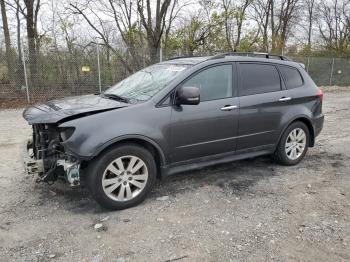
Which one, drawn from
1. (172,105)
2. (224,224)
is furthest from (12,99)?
(224,224)

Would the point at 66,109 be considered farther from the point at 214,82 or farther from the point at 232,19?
the point at 232,19

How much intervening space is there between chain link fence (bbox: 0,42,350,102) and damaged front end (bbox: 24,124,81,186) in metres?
8.79

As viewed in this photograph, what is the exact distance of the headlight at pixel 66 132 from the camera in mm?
3604

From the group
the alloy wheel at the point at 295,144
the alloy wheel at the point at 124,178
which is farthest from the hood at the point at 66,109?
the alloy wheel at the point at 295,144

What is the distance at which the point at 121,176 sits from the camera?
3.83 meters

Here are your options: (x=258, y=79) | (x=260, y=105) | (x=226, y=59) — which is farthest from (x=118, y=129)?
(x=258, y=79)

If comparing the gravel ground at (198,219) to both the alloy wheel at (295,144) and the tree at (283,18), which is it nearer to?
the alloy wheel at (295,144)

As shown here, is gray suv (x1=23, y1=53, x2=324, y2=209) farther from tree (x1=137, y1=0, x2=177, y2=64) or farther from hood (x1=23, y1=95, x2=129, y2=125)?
tree (x1=137, y1=0, x2=177, y2=64)

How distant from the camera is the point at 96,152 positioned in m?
3.58

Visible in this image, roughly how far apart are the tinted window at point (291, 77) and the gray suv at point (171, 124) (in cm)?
2

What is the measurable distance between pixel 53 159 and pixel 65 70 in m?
9.33

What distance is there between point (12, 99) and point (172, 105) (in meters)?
9.58

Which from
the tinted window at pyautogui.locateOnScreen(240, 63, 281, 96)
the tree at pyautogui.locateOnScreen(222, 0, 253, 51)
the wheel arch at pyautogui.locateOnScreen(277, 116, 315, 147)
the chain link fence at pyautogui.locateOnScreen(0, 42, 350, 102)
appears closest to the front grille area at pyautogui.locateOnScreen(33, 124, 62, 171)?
the tinted window at pyautogui.locateOnScreen(240, 63, 281, 96)

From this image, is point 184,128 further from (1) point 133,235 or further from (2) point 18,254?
(2) point 18,254
